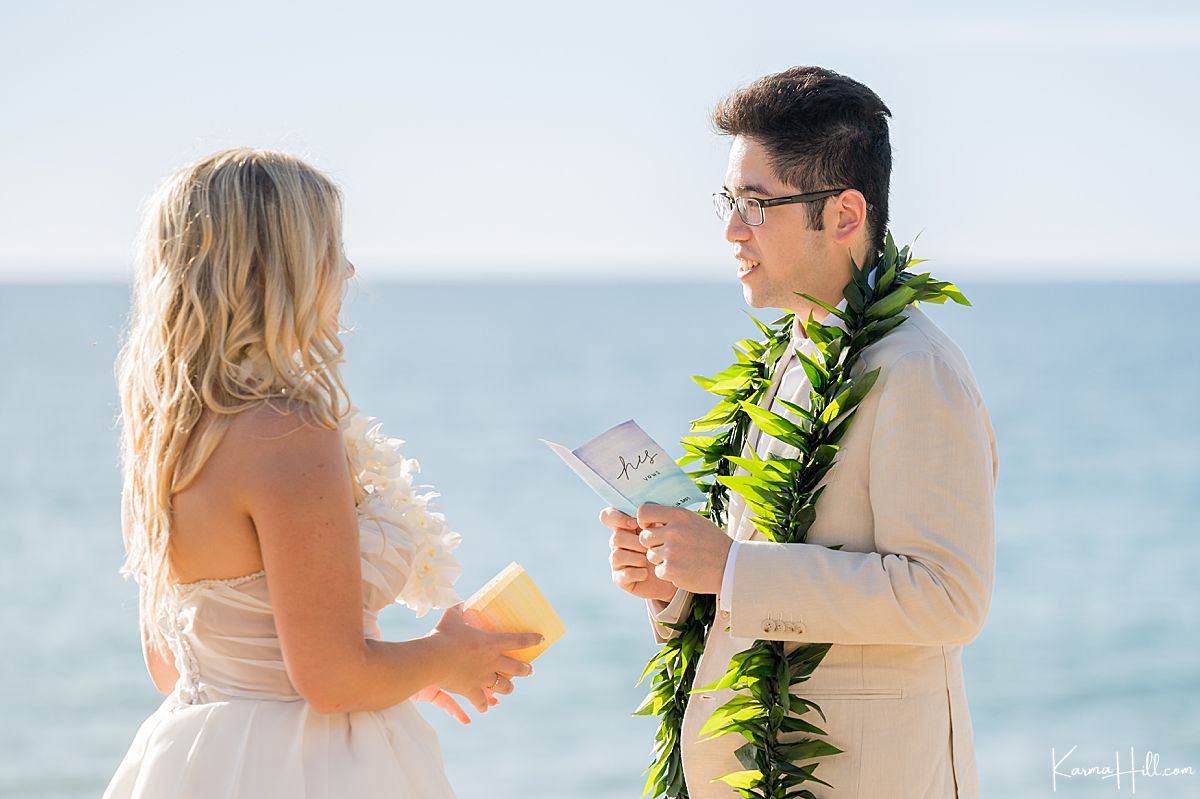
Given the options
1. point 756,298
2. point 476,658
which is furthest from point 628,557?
point 756,298

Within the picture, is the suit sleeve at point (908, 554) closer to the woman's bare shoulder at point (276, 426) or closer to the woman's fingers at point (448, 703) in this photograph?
the woman's fingers at point (448, 703)

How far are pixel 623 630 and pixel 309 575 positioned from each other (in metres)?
10.3

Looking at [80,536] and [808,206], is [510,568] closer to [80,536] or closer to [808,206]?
[808,206]

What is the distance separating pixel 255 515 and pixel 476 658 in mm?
563

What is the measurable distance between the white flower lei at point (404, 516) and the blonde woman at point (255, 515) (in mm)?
33

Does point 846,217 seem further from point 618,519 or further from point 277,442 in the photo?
point 277,442

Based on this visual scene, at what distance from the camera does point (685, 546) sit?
258 centimetres

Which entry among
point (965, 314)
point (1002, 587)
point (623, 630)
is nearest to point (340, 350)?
point (623, 630)

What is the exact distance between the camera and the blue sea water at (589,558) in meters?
9.88

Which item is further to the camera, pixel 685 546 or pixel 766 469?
pixel 766 469

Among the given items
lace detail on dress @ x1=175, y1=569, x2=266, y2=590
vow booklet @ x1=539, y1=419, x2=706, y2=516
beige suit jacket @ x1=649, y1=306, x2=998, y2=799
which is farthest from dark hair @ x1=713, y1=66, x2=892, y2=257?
lace detail on dress @ x1=175, y1=569, x2=266, y2=590

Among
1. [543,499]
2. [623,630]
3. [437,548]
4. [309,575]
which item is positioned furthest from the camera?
[543,499]

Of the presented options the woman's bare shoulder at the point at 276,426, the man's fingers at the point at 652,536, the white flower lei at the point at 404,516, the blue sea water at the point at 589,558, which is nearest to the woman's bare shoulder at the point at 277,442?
the woman's bare shoulder at the point at 276,426

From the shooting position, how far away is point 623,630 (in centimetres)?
1228
